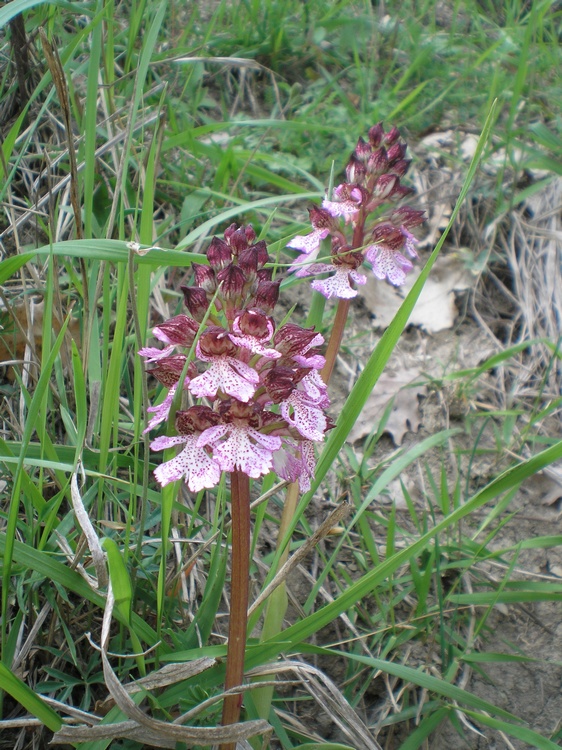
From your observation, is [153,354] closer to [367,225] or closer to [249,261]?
[249,261]

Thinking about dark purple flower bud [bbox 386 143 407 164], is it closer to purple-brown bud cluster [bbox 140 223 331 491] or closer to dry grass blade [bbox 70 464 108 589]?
purple-brown bud cluster [bbox 140 223 331 491]

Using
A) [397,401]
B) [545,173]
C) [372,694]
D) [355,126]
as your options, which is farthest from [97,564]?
[545,173]

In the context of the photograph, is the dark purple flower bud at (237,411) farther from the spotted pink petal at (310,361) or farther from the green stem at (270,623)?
the green stem at (270,623)

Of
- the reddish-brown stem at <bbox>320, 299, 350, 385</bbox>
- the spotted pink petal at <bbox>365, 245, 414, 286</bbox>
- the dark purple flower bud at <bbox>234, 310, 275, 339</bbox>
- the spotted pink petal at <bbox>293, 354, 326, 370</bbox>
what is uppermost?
the dark purple flower bud at <bbox>234, 310, 275, 339</bbox>

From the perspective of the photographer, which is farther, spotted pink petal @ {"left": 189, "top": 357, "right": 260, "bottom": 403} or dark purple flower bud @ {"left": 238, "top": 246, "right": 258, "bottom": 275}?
dark purple flower bud @ {"left": 238, "top": 246, "right": 258, "bottom": 275}

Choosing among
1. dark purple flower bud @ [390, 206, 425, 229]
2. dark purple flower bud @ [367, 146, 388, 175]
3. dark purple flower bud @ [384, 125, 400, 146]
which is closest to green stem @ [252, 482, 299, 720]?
dark purple flower bud @ [390, 206, 425, 229]

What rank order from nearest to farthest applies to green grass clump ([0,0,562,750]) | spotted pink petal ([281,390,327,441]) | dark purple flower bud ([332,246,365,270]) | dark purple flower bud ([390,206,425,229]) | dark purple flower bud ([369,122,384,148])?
spotted pink petal ([281,390,327,441]) < green grass clump ([0,0,562,750]) < dark purple flower bud ([332,246,365,270]) < dark purple flower bud ([390,206,425,229]) < dark purple flower bud ([369,122,384,148])

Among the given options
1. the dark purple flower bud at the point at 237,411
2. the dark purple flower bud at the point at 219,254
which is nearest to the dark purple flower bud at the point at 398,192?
the dark purple flower bud at the point at 219,254

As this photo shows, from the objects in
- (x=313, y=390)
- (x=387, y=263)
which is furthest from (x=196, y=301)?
(x=387, y=263)
